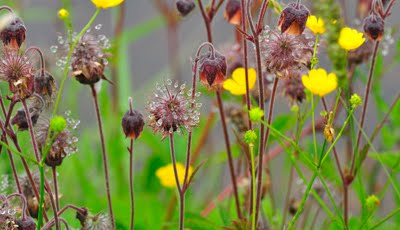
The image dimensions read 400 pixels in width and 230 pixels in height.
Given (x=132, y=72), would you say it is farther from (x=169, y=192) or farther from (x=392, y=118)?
(x=392, y=118)

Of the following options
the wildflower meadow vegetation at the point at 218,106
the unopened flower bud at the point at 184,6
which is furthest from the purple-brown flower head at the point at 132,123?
the unopened flower bud at the point at 184,6

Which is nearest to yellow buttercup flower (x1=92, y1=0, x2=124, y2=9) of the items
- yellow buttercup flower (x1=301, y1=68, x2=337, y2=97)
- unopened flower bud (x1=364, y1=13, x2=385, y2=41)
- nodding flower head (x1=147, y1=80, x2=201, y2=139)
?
nodding flower head (x1=147, y1=80, x2=201, y2=139)

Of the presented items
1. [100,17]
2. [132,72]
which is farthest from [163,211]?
[132,72]

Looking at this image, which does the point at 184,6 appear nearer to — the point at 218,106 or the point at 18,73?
the point at 218,106

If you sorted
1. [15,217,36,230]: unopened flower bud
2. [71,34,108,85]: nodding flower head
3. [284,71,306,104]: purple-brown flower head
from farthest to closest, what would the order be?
1. [284,71,306,104]: purple-brown flower head
2. [71,34,108,85]: nodding flower head
3. [15,217,36,230]: unopened flower bud

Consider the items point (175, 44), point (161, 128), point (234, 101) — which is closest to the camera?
point (161, 128)

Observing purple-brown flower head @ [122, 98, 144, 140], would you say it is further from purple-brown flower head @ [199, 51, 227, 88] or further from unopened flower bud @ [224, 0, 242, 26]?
unopened flower bud @ [224, 0, 242, 26]
